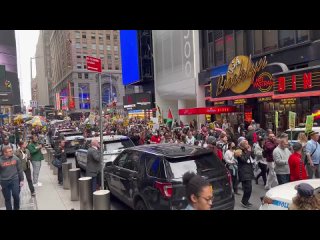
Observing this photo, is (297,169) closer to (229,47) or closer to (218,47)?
(229,47)

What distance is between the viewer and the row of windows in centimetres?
2027

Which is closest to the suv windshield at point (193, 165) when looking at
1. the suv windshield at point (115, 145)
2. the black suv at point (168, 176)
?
the black suv at point (168, 176)

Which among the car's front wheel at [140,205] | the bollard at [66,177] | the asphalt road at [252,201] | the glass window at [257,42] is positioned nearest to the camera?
the car's front wheel at [140,205]

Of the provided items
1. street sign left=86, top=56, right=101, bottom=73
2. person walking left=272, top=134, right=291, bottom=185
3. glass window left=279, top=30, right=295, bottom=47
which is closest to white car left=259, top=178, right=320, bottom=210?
person walking left=272, top=134, right=291, bottom=185

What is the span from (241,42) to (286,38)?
16.5 feet

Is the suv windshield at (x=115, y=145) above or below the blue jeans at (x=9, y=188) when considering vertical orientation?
above

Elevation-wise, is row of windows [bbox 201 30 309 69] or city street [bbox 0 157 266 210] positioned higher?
row of windows [bbox 201 30 309 69]

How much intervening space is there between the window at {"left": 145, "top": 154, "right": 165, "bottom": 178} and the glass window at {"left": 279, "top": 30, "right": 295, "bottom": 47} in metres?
17.4

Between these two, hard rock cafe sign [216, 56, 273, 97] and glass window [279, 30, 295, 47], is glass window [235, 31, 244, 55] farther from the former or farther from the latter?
glass window [279, 30, 295, 47]

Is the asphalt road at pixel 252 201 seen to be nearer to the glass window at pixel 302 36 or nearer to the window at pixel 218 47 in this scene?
the glass window at pixel 302 36

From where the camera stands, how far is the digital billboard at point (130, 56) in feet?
157

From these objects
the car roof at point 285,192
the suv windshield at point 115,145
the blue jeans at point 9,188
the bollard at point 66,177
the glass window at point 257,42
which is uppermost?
the glass window at point 257,42

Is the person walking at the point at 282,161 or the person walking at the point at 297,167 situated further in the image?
the person walking at the point at 282,161

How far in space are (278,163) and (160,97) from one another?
35026 millimetres
